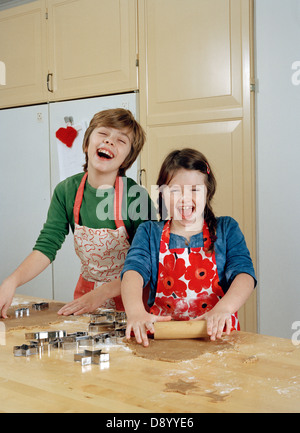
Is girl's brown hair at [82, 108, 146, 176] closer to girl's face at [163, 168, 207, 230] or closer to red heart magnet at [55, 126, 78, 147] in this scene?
girl's face at [163, 168, 207, 230]

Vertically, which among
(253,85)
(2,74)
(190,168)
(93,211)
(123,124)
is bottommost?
(93,211)

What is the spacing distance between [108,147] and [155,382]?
2.62ft

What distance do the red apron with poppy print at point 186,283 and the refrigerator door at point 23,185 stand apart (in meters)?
1.73

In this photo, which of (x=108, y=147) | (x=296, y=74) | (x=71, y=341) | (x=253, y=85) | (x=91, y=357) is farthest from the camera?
(x=253, y=85)

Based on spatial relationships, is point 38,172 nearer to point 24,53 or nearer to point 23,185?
Result: point 23,185

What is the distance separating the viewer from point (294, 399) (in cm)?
65

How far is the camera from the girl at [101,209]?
140cm

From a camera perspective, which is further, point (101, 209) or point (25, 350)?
point (101, 209)

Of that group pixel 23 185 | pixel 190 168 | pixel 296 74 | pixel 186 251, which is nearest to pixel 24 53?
Answer: pixel 23 185

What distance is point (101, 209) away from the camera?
1.45m

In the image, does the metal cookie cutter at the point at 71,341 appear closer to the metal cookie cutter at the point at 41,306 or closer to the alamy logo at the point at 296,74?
the metal cookie cutter at the point at 41,306

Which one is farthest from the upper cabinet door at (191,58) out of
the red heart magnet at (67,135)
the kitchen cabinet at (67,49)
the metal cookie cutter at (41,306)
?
the metal cookie cutter at (41,306)

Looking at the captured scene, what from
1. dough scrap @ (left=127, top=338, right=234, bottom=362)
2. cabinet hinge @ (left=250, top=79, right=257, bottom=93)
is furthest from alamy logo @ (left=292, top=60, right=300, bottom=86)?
dough scrap @ (left=127, top=338, right=234, bottom=362)
